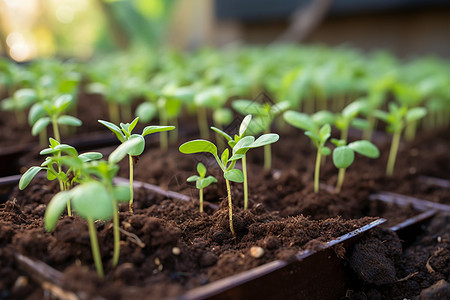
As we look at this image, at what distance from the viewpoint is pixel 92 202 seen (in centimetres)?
76

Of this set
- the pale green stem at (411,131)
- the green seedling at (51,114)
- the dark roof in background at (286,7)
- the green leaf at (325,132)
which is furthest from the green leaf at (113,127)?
the dark roof in background at (286,7)

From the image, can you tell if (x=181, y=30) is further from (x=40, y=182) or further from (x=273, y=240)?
(x=273, y=240)

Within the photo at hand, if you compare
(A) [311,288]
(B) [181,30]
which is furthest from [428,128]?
(B) [181,30]

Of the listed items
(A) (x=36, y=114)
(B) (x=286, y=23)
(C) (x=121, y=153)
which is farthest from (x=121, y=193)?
(B) (x=286, y=23)

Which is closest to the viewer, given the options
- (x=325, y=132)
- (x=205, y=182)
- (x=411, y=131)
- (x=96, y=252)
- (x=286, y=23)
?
(x=96, y=252)

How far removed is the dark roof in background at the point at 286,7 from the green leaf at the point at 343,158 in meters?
5.54

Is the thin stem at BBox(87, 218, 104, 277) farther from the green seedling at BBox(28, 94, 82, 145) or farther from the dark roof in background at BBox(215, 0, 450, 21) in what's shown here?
the dark roof in background at BBox(215, 0, 450, 21)

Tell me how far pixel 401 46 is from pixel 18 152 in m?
6.42

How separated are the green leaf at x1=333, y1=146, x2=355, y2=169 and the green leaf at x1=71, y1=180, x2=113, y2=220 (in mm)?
752

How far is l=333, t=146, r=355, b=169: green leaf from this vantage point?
1.30 metres

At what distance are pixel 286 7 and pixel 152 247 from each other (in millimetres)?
6786

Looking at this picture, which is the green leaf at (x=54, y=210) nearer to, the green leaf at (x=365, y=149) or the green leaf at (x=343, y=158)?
the green leaf at (x=343, y=158)

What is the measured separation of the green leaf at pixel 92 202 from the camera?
2.44 feet

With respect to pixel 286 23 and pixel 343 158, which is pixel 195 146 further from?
pixel 286 23
